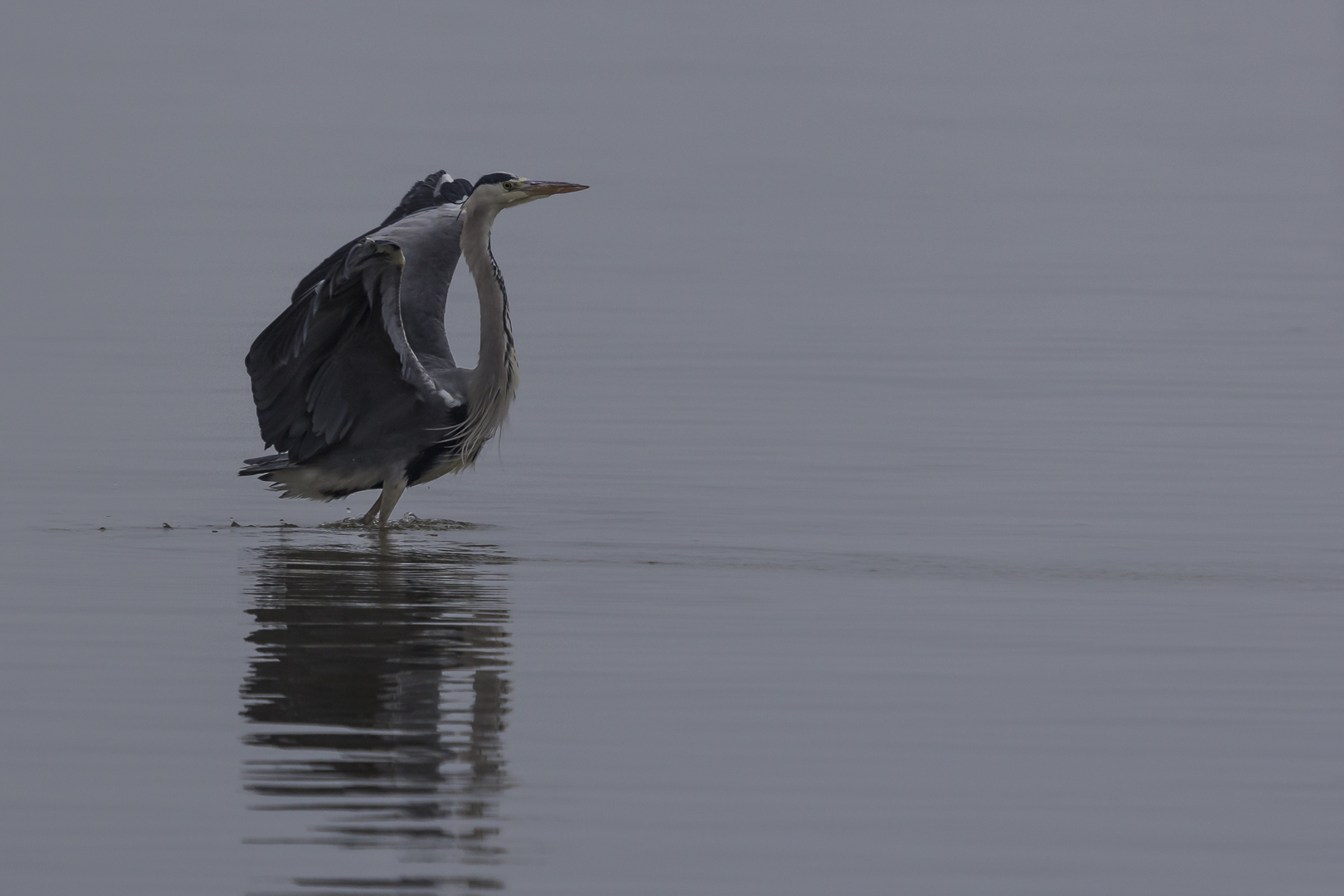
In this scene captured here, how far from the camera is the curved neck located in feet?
36.1

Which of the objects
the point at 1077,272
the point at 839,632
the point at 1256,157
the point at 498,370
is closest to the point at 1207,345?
the point at 1077,272

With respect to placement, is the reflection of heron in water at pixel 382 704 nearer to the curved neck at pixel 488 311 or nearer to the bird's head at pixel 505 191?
the curved neck at pixel 488 311

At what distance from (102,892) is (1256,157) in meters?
29.6

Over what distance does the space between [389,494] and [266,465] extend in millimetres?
574

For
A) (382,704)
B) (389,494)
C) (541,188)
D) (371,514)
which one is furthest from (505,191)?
(382,704)

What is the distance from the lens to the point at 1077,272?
20719 mm

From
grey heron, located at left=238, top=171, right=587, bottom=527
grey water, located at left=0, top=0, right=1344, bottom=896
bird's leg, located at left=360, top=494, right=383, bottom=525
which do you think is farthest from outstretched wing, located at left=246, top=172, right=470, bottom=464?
grey water, located at left=0, top=0, right=1344, bottom=896

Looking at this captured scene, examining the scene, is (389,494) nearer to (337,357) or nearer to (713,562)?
(337,357)

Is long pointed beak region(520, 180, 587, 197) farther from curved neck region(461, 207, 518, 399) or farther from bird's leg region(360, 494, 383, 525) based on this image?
bird's leg region(360, 494, 383, 525)

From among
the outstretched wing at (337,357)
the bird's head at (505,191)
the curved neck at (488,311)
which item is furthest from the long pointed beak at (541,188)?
the outstretched wing at (337,357)

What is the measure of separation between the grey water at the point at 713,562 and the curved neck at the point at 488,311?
0.67 meters

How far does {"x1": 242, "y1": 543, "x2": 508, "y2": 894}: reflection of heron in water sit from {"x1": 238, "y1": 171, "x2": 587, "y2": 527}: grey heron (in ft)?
2.73

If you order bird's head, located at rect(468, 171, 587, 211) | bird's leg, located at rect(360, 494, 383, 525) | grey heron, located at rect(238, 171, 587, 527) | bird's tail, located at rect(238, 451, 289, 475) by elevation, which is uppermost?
bird's head, located at rect(468, 171, 587, 211)

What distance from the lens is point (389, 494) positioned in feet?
36.4
